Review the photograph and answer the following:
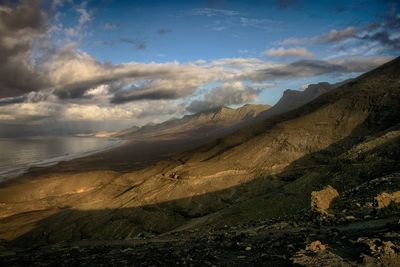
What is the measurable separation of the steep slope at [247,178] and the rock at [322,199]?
12.3 meters

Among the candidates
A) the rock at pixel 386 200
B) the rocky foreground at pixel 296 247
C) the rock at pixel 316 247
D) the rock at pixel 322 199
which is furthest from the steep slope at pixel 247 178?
the rock at pixel 316 247

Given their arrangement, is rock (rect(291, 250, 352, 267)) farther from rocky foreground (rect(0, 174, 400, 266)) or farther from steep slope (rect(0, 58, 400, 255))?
steep slope (rect(0, 58, 400, 255))

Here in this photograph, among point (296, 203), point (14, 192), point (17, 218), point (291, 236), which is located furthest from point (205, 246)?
point (14, 192)

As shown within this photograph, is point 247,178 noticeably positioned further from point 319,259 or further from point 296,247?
point 319,259

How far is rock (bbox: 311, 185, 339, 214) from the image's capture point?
17.6 meters

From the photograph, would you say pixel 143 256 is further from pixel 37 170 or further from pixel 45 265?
pixel 37 170

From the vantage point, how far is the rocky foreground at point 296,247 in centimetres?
987

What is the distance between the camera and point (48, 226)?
4638 centimetres

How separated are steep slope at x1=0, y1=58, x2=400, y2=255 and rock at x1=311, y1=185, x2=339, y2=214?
12319 mm

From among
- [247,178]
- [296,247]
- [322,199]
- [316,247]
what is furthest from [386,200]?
[247,178]

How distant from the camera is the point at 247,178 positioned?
47406mm

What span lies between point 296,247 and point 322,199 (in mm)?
7921

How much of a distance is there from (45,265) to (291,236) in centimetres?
879

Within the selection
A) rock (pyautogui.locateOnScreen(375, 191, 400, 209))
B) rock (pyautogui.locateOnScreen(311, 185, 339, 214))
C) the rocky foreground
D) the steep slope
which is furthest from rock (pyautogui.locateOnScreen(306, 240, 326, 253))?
the steep slope
